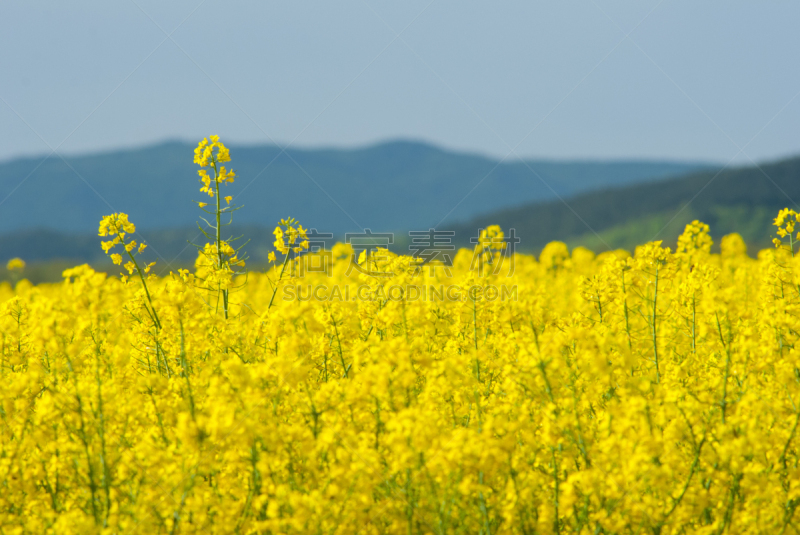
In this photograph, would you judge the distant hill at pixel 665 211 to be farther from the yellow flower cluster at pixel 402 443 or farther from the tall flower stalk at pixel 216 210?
the yellow flower cluster at pixel 402 443

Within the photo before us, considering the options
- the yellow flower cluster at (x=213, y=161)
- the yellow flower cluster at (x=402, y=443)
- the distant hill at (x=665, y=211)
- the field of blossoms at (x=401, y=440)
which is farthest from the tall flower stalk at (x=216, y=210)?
the distant hill at (x=665, y=211)

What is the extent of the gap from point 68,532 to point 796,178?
8082cm

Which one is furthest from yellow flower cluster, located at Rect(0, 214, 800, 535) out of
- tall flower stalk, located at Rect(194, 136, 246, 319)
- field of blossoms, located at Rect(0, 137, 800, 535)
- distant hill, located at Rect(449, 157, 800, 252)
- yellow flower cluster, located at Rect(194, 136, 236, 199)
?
distant hill, located at Rect(449, 157, 800, 252)

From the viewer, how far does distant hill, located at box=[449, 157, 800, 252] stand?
6619cm

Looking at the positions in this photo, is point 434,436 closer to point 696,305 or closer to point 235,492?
point 235,492

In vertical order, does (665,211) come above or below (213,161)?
above

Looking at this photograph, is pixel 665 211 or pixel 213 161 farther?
pixel 665 211

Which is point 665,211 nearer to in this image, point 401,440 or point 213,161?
point 213,161

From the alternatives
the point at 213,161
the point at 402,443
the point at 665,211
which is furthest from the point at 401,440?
the point at 665,211

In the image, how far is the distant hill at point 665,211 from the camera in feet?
217

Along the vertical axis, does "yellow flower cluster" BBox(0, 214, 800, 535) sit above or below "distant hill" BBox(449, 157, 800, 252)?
below

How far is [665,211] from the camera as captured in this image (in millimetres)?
79688

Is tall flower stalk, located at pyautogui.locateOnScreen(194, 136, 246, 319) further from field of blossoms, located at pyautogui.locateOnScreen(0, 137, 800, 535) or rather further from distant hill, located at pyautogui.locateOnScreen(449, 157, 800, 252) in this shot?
distant hill, located at pyautogui.locateOnScreen(449, 157, 800, 252)

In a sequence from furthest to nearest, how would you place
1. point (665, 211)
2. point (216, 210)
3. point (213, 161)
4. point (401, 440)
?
point (665, 211) → point (216, 210) → point (213, 161) → point (401, 440)
